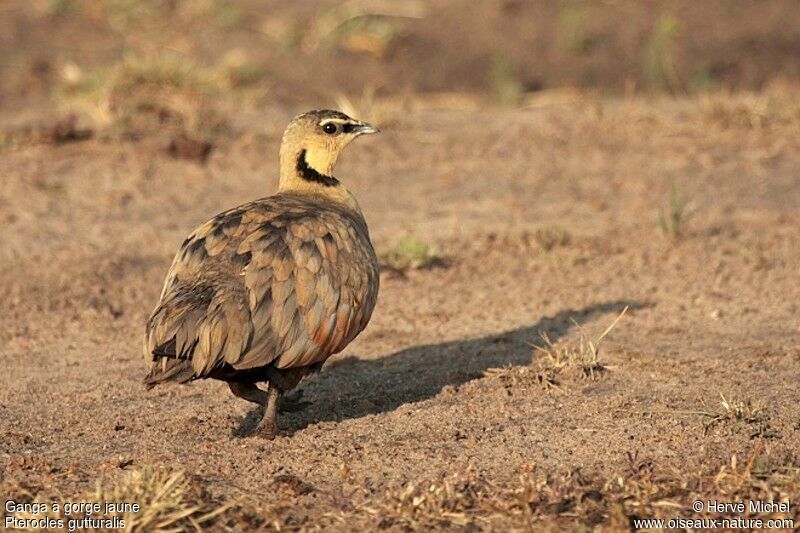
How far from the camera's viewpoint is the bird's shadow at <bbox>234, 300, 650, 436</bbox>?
21.9ft

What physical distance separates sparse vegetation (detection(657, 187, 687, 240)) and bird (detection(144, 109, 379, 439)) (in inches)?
143

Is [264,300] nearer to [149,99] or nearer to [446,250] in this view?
[446,250]

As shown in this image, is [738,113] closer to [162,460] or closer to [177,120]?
[177,120]

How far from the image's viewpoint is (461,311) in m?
8.78

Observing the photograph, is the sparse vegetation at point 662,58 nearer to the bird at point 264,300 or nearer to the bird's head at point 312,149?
the bird's head at point 312,149

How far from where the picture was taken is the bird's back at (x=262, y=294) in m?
5.71

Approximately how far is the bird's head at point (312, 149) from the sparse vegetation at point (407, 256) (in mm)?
2039

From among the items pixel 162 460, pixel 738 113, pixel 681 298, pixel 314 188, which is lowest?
pixel 162 460

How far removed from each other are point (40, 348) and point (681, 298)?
4.33 meters

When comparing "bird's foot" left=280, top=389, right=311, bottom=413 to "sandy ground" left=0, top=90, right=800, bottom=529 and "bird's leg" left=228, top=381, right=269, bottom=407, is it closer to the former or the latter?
"sandy ground" left=0, top=90, right=800, bottom=529

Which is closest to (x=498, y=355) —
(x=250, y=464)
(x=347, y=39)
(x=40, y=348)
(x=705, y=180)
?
(x=250, y=464)

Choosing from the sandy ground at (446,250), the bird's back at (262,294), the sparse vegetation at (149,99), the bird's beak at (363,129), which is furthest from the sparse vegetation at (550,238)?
the sparse vegetation at (149,99)

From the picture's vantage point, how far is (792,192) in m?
10.9

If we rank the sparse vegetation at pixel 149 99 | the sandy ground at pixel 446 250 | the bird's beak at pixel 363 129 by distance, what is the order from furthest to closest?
the sparse vegetation at pixel 149 99, the bird's beak at pixel 363 129, the sandy ground at pixel 446 250
